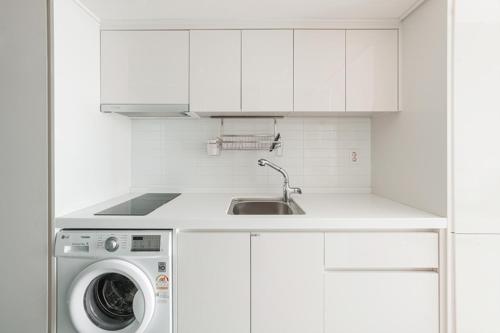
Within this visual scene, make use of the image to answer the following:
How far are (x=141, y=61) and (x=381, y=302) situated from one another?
2.03 metres

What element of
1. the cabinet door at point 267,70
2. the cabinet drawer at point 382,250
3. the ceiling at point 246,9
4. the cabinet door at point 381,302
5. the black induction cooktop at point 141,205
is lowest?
the cabinet door at point 381,302

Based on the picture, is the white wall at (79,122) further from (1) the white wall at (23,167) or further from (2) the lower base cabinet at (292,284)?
(2) the lower base cabinet at (292,284)

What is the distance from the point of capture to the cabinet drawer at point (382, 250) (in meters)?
1.52

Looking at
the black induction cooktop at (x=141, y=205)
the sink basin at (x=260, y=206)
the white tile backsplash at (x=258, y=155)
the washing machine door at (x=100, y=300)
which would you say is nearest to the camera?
the washing machine door at (x=100, y=300)

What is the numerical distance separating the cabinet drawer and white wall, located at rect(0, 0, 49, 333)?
150 centimetres

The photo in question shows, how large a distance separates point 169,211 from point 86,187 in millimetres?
548

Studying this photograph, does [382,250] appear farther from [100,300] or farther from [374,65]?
[100,300]

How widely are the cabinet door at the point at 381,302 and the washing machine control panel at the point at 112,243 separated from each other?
90 cm
